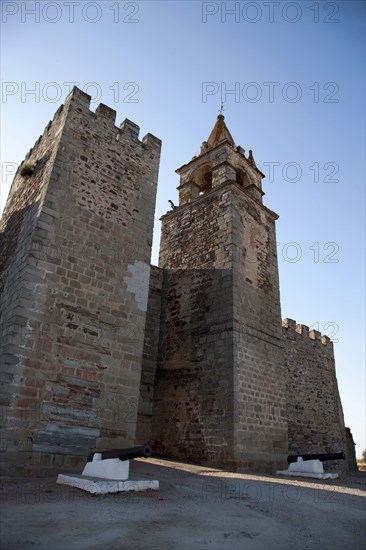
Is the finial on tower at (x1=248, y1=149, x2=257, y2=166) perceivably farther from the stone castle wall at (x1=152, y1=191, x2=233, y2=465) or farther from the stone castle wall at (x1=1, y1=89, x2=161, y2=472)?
the stone castle wall at (x1=1, y1=89, x2=161, y2=472)

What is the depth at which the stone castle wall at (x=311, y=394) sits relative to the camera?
14414 mm

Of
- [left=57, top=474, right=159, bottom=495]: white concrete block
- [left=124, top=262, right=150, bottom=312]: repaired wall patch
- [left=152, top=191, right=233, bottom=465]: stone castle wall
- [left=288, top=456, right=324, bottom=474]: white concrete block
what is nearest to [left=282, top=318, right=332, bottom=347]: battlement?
[left=152, top=191, right=233, bottom=465]: stone castle wall

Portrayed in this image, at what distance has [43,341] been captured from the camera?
6258 mm

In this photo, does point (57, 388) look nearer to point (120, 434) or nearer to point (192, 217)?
Answer: point (120, 434)

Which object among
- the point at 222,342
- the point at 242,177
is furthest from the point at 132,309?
the point at 242,177

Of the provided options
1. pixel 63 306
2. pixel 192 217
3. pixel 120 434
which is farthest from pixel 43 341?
pixel 192 217

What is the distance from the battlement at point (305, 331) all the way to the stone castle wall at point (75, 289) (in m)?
9.37

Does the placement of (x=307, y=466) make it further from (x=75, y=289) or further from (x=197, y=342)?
(x=75, y=289)

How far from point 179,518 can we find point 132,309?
169 inches

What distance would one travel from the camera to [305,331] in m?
16.7

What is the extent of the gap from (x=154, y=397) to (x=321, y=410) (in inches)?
323

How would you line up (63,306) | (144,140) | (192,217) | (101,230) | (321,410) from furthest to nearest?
(321,410)
(192,217)
(144,140)
(101,230)
(63,306)

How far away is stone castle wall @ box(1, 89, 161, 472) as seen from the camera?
5.95m

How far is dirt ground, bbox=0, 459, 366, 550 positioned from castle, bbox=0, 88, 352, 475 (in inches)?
52.8
